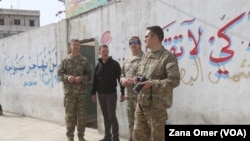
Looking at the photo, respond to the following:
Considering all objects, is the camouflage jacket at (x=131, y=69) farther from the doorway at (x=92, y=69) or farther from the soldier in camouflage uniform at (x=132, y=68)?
the doorway at (x=92, y=69)

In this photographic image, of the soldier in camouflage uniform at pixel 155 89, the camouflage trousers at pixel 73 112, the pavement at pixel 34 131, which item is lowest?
the pavement at pixel 34 131

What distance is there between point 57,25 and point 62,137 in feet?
8.95

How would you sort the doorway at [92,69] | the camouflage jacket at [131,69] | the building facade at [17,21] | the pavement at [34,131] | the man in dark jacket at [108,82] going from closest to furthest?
the camouflage jacket at [131,69] → the man in dark jacket at [108,82] → the pavement at [34,131] → the doorway at [92,69] → the building facade at [17,21]

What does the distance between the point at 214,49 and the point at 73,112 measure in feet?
8.38

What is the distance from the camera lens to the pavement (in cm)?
623

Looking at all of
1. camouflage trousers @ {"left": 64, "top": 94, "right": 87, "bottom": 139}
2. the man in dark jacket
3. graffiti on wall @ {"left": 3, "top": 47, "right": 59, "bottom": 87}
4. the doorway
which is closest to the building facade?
graffiti on wall @ {"left": 3, "top": 47, "right": 59, "bottom": 87}

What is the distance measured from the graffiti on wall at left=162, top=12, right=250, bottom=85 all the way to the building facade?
55.9m

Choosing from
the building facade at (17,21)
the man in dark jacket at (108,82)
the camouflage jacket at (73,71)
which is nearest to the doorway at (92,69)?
the camouflage jacket at (73,71)

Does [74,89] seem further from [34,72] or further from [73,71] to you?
[34,72]

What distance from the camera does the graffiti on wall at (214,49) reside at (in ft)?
13.0

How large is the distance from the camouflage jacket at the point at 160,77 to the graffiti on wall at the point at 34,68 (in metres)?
4.75

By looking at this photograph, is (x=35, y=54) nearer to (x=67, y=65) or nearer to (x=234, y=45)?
(x=67, y=65)

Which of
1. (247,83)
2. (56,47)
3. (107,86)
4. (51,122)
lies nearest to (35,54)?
(56,47)

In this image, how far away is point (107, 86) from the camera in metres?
5.27
